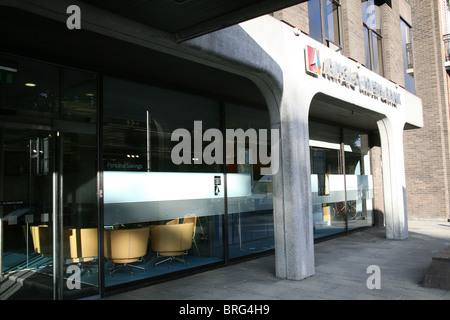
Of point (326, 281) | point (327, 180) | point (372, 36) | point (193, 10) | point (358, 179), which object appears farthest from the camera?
point (358, 179)

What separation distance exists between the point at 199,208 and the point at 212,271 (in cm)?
118

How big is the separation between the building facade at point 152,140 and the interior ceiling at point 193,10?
53 millimetres

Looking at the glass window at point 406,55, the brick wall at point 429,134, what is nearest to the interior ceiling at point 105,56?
the glass window at point 406,55

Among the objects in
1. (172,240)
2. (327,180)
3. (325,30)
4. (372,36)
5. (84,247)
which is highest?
(372,36)

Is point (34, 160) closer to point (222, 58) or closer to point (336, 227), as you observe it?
point (222, 58)

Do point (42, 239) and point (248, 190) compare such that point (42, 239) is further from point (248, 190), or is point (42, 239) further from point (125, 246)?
point (248, 190)

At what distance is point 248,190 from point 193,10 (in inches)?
185

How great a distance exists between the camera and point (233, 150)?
25.5 ft

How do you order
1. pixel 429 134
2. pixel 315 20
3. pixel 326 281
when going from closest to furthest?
1. pixel 326 281
2. pixel 315 20
3. pixel 429 134

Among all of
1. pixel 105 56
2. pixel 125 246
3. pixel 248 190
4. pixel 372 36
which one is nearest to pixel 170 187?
pixel 125 246

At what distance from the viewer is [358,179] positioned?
12.4 meters
